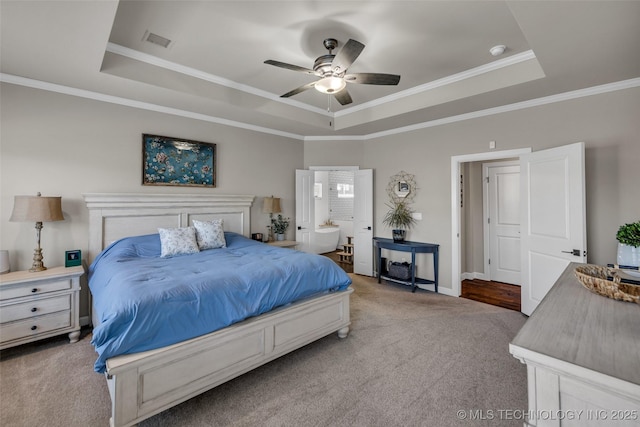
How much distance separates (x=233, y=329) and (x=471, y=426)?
170cm

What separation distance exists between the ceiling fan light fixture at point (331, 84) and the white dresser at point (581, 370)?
2.28 metres

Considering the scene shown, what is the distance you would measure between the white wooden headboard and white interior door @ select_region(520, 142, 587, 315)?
3914mm

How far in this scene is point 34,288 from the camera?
265cm

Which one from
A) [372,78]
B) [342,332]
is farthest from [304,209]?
[372,78]

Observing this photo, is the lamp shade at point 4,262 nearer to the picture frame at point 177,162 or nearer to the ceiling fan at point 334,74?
the picture frame at point 177,162

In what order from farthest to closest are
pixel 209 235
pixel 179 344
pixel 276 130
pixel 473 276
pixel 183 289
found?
pixel 473 276 → pixel 276 130 → pixel 209 235 → pixel 183 289 → pixel 179 344

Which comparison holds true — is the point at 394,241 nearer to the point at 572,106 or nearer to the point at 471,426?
the point at 572,106

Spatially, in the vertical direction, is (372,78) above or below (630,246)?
above

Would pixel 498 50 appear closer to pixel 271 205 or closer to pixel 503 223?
pixel 503 223

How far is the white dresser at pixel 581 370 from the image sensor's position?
2.64ft

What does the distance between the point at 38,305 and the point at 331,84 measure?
3.41 metres

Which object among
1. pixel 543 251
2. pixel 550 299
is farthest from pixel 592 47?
pixel 550 299

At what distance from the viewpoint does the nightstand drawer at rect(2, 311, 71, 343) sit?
99.8 inches

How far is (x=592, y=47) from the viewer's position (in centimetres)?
235
